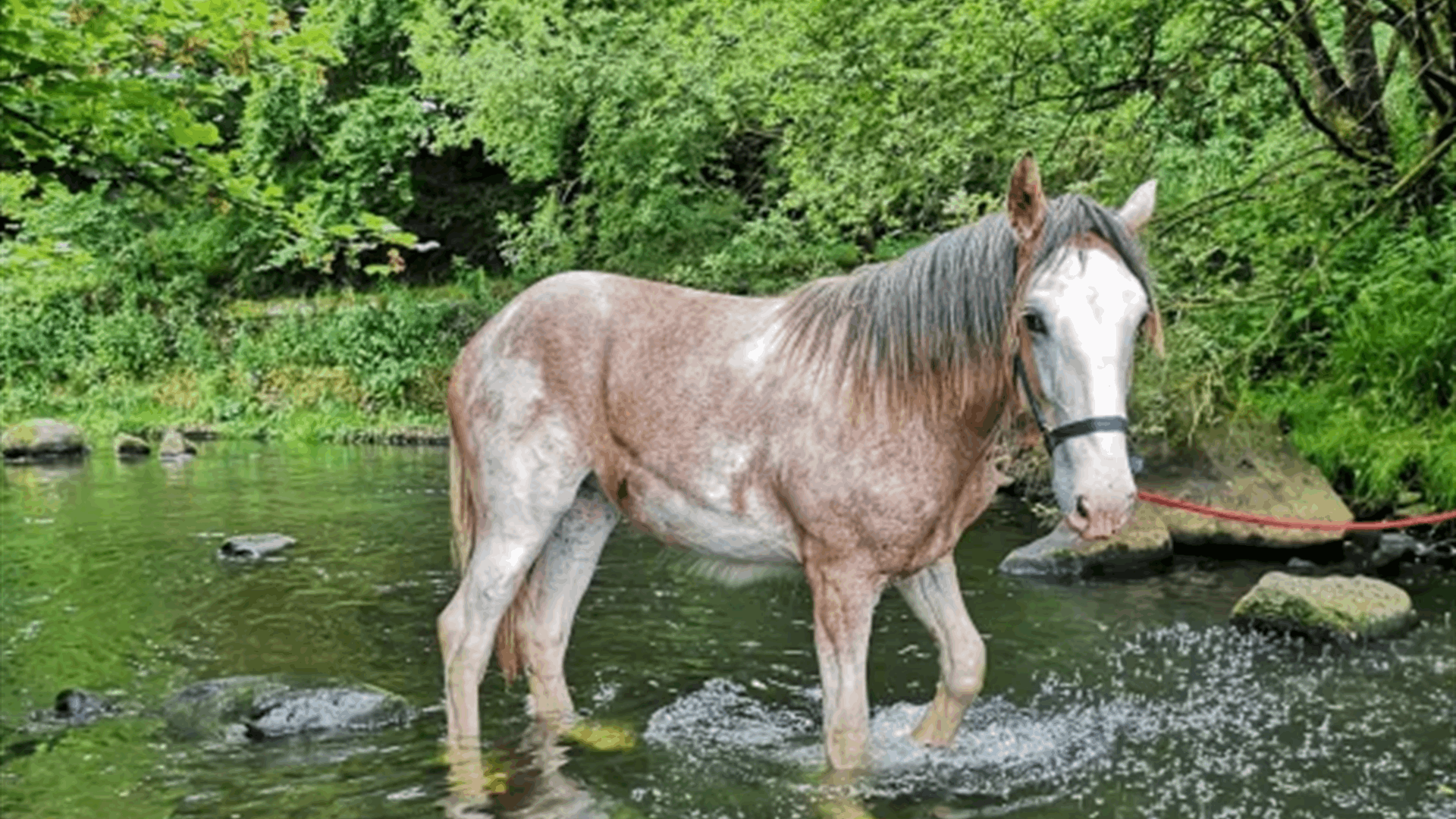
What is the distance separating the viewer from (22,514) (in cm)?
1717

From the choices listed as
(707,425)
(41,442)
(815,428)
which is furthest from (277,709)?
(41,442)

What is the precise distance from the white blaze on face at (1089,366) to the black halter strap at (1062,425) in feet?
0.06

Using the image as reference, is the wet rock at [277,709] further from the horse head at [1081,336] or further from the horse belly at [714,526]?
the horse head at [1081,336]

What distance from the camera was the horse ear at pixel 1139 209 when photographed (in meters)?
5.37

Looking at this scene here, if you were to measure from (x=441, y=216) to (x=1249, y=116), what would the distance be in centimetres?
2300

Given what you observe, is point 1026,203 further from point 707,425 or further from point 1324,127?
point 1324,127

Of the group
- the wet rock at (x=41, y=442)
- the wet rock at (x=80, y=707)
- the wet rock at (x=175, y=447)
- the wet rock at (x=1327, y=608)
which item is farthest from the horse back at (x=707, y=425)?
the wet rock at (x=41, y=442)

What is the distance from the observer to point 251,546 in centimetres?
1395

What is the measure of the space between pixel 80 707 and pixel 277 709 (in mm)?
1249

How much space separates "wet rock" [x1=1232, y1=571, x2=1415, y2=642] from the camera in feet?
29.9

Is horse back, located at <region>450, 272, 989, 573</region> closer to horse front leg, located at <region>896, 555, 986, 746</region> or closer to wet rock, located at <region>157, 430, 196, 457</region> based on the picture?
horse front leg, located at <region>896, 555, 986, 746</region>

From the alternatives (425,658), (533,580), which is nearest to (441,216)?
(425,658)

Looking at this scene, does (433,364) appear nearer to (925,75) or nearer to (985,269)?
(925,75)

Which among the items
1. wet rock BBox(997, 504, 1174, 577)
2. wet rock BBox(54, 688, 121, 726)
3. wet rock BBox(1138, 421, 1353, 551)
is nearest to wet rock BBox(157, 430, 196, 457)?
wet rock BBox(997, 504, 1174, 577)
